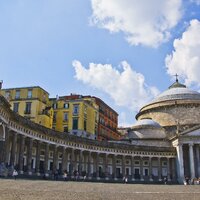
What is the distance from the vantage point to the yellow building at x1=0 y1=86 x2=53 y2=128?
61375 mm

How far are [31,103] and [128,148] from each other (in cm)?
2015

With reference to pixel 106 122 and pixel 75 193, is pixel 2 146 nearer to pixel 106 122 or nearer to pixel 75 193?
pixel 75 193

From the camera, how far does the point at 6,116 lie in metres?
38.5

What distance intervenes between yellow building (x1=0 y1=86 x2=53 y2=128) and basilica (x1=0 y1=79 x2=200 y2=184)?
856 centimetres

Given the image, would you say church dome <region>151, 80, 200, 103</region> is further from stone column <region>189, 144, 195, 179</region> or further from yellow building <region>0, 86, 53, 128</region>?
yellow building <region>0, 86, 53, 128</region>

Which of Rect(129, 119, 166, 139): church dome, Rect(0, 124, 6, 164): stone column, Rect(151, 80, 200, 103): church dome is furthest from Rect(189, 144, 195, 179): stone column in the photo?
Rect(0, 124, 6, 164): stone column

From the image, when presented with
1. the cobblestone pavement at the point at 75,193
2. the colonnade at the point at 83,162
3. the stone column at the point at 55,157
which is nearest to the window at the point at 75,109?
the colonnade at the point at 83,162

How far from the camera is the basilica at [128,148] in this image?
4403 centimetres

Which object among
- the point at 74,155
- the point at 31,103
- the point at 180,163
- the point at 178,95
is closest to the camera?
the point at 74,155

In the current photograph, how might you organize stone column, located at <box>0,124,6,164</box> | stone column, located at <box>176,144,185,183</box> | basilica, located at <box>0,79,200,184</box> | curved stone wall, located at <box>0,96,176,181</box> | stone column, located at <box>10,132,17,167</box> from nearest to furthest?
stone column, located at <box>0,124,6,164</box> → stone column, located at <box>10,132,17,167</box> → curved stone wall, located at <box>0,96,176,181</box> → basilica, located at <box>0,79,200,184</box> → stone column, located at <box>176,144,185,183</box>

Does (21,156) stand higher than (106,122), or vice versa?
(106,122)

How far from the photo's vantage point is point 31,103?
202ft

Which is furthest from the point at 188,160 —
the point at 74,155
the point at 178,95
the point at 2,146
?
the point at 2,146

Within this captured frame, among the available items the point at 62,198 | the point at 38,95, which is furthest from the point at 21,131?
the point at 62,198
